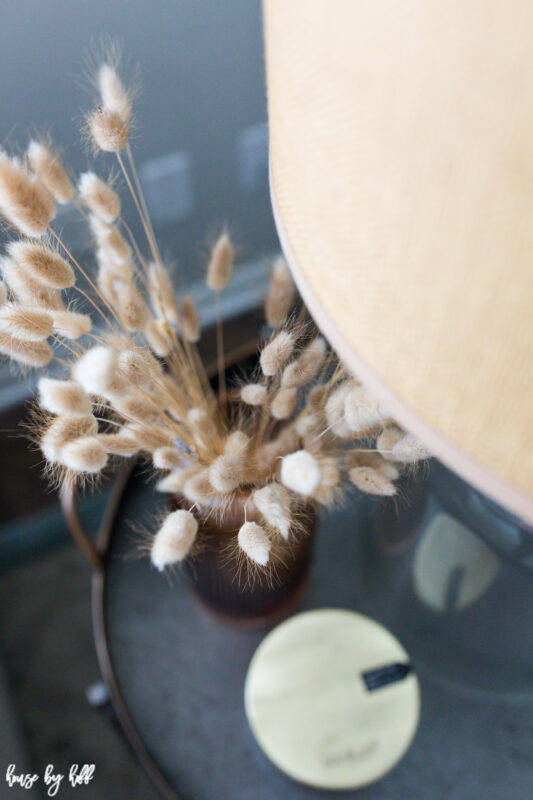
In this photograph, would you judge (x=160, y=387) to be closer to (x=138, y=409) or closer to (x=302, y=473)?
(x=138, y=409)

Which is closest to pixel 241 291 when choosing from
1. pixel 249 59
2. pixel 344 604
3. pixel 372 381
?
pixel 249 59

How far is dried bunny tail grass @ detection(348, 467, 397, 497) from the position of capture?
1.64ft

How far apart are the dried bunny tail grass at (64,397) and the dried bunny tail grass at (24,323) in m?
0.05

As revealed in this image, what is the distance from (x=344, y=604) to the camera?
79 cm

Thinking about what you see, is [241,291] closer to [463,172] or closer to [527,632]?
[527,632]

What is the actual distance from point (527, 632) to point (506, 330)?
0.59 meters

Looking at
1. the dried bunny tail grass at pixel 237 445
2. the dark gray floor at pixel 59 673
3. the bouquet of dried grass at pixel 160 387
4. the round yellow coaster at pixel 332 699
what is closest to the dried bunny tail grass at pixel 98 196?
the bouquet of dried grass at pixel 160 387

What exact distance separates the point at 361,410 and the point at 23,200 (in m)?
0.27

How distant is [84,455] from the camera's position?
446 millimetres

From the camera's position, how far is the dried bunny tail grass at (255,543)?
1.47ft

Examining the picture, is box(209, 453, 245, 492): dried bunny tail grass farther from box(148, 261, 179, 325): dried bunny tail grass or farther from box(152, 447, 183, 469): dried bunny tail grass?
box(148, 261, 179, 325): dried bunny tail grass

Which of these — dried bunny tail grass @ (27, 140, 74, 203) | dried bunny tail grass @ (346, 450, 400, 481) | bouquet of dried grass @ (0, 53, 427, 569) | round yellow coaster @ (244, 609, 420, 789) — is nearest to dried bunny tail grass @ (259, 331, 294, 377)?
bouquet of dried grass @ (0, 53, 427, 569)

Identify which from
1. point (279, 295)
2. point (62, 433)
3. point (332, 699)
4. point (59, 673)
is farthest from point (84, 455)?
point (59, 673)

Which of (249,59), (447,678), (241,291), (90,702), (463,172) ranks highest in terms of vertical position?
(463,172)
